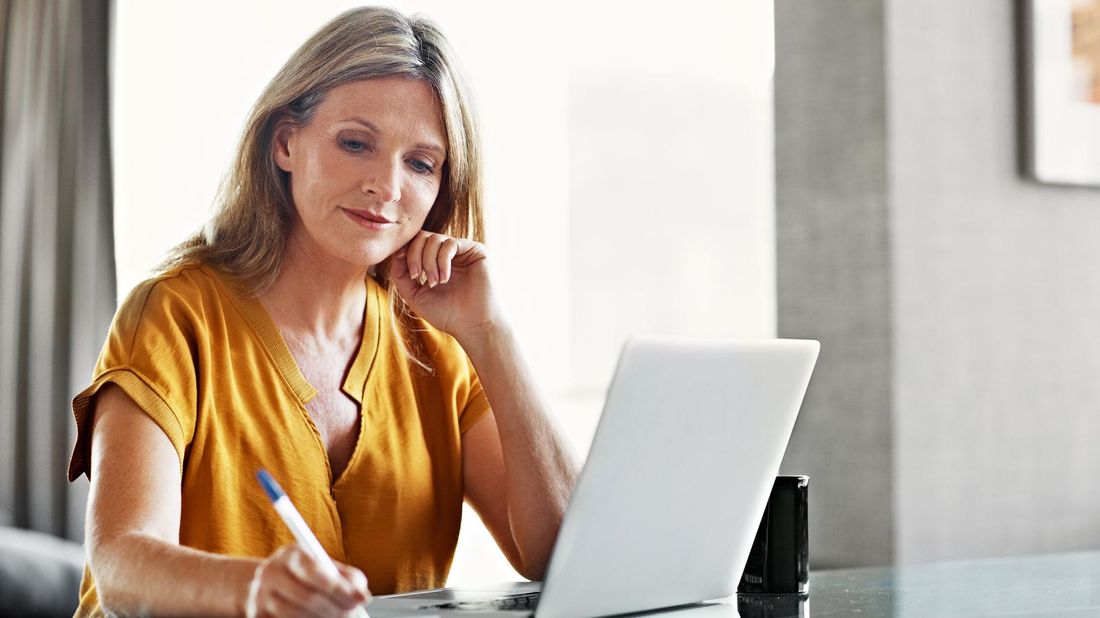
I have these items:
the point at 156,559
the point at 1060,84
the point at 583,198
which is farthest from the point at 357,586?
the point at 583,198

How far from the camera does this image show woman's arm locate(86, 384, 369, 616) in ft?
2.26

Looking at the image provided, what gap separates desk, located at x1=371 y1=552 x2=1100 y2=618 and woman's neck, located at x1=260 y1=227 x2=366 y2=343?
1.30 ft

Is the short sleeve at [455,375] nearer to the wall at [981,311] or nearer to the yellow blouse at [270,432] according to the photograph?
the yellow blouse at [270,432]

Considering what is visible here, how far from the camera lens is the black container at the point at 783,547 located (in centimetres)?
105

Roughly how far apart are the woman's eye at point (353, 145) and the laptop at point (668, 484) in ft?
1.56

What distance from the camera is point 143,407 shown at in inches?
41.8

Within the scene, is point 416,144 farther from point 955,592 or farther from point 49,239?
point 49,239

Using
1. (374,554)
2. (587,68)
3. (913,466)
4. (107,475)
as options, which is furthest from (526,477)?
(587,68)

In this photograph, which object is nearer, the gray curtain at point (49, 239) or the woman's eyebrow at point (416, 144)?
the woman's eyebrow at point (416, 144)

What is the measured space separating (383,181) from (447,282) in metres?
0.16

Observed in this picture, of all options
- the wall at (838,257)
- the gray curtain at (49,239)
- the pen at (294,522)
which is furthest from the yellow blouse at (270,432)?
the gray curtain at (49,239)

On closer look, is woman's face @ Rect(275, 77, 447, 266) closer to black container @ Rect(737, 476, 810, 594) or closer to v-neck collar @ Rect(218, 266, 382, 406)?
v-neck collar @ Rect(218, 266, 382, 406)

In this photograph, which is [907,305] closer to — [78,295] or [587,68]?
[587,68]

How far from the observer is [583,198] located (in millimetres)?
3527
